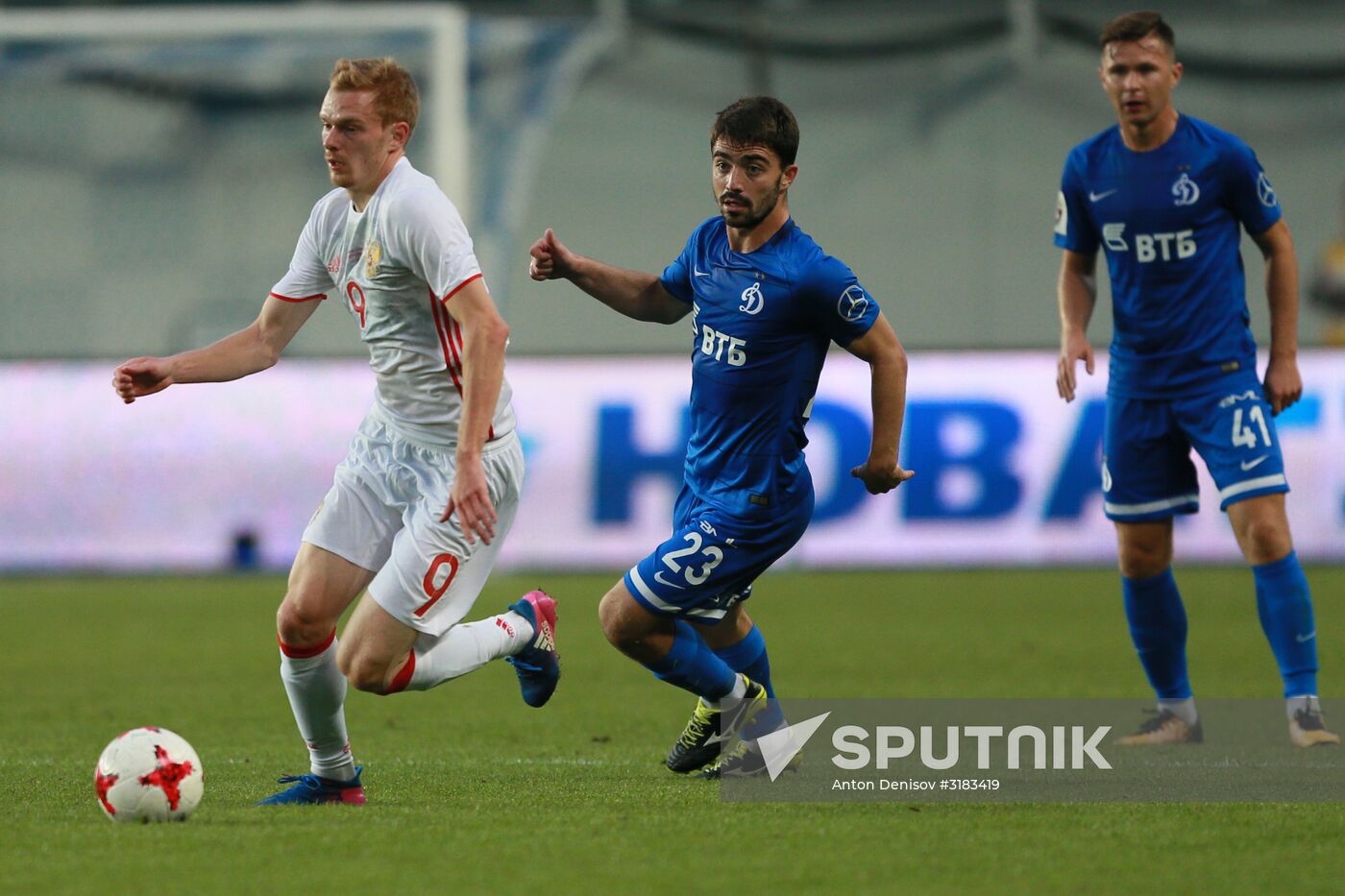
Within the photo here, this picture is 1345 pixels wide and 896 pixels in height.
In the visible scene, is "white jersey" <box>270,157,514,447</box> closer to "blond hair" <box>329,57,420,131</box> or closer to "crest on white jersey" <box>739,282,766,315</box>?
"blond hair" <box>329,57,420,131</box>

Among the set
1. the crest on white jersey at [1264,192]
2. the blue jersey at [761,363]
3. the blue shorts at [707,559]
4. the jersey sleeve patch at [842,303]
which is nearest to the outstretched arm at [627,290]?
the blue jersey at [761,363]

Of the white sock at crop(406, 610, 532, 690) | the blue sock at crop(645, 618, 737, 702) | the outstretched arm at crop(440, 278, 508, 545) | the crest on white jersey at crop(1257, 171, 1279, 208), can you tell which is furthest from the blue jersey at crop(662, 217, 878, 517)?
the crest on white jersey at crop(1257, 171, 1279, 208)

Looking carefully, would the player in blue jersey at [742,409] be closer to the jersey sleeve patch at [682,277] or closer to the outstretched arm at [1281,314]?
the jersey sleeve patch at [682,277]

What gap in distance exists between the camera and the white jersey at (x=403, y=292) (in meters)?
4.52

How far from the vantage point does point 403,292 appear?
4641 mm

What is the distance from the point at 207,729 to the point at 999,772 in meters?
2.84

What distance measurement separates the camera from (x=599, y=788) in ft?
15.7

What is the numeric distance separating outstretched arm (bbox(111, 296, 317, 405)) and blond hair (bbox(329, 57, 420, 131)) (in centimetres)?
59

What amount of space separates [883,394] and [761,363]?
0.35 metres

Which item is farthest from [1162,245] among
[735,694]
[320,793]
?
[320,793]

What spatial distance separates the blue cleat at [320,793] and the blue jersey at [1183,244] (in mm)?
2802

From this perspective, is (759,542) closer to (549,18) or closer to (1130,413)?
(1130,413)

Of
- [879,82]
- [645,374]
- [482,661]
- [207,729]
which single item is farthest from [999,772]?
[879,82]

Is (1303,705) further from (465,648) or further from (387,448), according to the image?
(387,448)
